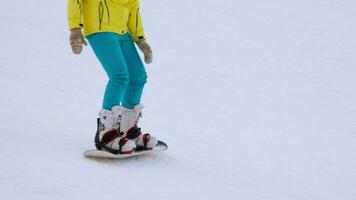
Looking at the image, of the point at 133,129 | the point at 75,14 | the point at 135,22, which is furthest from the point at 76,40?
the point at 133,129

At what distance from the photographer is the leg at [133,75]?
17.3ft

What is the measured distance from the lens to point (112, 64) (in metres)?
4.94

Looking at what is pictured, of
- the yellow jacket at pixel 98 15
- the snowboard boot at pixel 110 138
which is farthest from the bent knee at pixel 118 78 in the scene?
the yellow jacket at pixel 98 15

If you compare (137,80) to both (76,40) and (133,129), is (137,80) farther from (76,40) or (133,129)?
(76,40)

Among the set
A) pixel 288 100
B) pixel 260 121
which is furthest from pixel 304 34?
pixel 260 121

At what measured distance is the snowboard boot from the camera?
16.3 feet

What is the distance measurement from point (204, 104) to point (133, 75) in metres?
3.36

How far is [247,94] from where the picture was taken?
30.3ft

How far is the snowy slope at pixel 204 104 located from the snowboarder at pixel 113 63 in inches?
8.6

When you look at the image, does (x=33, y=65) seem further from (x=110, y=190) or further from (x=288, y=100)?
(x=110, y=190)

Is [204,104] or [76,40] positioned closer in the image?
[76,40]

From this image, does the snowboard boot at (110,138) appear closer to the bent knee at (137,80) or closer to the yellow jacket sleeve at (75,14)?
the bent knee at (137,80)

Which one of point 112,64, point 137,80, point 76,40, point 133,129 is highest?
point 76,40

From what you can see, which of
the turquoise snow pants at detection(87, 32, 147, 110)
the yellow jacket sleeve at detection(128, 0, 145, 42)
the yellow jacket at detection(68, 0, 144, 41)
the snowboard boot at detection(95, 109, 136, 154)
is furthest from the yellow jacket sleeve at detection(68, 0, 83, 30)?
the snowboard boot at detection(95, 109, 136, 154)
